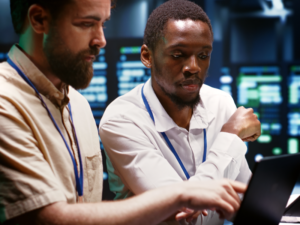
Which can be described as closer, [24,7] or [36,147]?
[36,147]

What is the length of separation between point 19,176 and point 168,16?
978mm

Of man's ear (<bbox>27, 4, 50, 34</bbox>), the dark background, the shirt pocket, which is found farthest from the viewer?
the dark background

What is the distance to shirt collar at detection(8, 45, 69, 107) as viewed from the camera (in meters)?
0.96

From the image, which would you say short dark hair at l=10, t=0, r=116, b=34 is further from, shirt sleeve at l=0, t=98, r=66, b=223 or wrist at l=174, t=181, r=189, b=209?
wrist at l=174, t=181, r=189, b=209

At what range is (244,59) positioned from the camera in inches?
157

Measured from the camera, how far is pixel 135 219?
79cm

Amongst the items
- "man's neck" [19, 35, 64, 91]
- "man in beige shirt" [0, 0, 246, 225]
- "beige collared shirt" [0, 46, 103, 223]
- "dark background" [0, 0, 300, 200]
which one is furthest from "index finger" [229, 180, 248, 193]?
"dark background" [0, 0, 300, 200]

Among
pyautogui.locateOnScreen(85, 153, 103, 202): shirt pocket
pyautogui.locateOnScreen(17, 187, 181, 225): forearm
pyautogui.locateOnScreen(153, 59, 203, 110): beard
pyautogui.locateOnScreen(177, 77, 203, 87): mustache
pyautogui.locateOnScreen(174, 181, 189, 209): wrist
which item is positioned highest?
pyautogui.locateOnScreen(177, 77, 203, 87): mustache

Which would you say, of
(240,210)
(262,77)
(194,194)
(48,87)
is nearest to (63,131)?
(48,87)

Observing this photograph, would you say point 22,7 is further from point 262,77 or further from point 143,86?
point 262,77

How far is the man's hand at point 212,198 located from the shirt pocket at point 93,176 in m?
0.46

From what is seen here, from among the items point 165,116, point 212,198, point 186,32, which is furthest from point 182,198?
point 186,32

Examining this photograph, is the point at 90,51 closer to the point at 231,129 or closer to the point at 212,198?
the point at 212,198

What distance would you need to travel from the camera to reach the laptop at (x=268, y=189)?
2.47 feet
